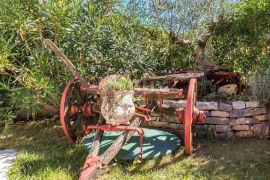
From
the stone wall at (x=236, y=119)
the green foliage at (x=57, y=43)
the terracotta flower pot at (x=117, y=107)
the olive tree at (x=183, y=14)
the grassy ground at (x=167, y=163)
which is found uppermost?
the olive tree at (x=183, y=14)

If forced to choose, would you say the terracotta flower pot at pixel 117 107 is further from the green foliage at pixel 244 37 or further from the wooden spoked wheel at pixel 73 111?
the green foliage at pixel 244 37

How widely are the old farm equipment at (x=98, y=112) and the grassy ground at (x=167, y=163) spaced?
0.28m

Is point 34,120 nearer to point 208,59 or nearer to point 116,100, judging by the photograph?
point 116,100

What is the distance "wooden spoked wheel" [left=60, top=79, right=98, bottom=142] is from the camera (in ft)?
15.7

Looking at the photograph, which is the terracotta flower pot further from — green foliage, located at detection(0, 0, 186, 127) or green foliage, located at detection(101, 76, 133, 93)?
green foliage, located at detection(0, 0, 186, 127)

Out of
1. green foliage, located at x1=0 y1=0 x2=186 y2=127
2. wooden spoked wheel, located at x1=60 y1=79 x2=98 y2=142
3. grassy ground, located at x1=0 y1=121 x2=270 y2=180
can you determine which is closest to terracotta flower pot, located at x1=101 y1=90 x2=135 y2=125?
grassy ground, located at x1=0 y1=121 x2=270 y2=180

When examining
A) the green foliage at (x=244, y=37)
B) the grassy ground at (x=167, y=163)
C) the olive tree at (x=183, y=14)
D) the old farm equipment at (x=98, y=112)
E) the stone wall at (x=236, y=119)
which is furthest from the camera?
the olive tree at (x=183, y=14)

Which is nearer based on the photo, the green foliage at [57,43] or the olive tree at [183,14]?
the green foliage at [57,43]

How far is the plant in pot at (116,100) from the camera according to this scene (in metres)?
3.98

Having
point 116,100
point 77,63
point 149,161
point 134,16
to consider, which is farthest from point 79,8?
point 149,161

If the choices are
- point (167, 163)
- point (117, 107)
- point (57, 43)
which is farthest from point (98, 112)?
point (57, 43)

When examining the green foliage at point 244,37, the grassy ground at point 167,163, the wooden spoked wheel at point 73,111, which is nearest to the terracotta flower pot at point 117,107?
the grassy ground at point 167,163

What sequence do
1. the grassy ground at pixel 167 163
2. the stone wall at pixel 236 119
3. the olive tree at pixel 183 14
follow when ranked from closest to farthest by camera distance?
the grassy ground at pixel 167 163 < the stone wall at pixel 236 119 < the olive tree at pixel 183 14

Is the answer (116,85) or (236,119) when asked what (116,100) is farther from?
(236,119)
